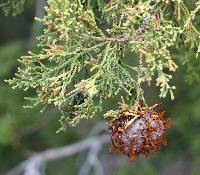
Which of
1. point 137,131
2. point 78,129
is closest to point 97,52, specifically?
point 137,131

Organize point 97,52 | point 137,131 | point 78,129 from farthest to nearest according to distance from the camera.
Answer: point 78,129 → point 97,52 → point 137,131

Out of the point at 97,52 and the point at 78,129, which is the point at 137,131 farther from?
the point at 78,129

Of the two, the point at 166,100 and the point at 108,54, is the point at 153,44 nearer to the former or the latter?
the point at 108,54

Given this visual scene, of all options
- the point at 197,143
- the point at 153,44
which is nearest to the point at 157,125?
the point at 153,44

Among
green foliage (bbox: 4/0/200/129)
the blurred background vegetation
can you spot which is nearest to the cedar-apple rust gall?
green foliage (bbox: 4/0/200/129)

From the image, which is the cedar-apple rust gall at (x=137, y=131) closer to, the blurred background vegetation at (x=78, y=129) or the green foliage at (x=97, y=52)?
the green foliage at (x=97, y=52)
